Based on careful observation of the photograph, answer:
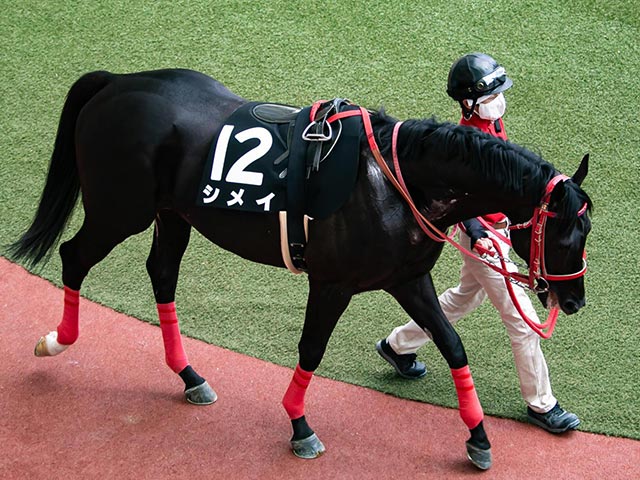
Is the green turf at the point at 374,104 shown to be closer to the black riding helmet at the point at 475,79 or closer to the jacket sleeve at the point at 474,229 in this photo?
the jacket sleeve at the point at 474,229

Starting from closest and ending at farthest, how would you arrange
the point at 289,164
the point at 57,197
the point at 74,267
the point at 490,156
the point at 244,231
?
the point at 490,156, the point at 289,164, the point at 244,231, the point at 74,267, the point at 57,197

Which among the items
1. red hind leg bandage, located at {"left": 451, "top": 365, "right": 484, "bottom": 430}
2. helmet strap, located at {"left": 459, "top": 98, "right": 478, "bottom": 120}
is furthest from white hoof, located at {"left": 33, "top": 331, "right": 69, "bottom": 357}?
helmet strap, located at {"left": 459, "top": 98, "right": 478, "bottom": 120}

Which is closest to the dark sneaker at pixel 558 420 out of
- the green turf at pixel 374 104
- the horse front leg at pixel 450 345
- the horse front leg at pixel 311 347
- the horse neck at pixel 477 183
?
the green turf at pixel 374 104

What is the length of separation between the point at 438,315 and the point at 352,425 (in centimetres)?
74

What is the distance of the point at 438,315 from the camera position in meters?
3.91

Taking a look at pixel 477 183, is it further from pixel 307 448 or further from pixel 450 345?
pixel 307 448

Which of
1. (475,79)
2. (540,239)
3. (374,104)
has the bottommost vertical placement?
(374,104)

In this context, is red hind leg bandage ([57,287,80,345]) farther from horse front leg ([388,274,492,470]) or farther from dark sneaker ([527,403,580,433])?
dark sneaker ([527,403,580,433])

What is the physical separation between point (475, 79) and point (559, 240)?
84 cm

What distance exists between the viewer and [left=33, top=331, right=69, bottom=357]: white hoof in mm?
4477

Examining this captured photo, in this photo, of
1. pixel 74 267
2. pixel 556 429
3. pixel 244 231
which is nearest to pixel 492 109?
pixel 244 231

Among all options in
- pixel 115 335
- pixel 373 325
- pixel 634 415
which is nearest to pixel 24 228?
pixel 115 335

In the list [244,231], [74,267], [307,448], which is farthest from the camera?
[74,267]

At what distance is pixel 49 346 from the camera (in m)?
4.48
